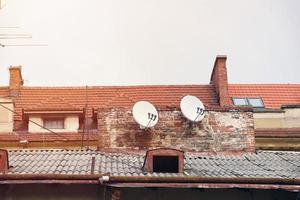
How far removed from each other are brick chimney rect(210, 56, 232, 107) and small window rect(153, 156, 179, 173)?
40.1 ft

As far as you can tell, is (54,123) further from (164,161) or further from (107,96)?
(164,161)

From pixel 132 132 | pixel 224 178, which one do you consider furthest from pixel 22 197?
pixel 132 132

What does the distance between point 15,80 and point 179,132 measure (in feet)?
40.8

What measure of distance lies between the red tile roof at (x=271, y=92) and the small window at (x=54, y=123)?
8882 millimetres

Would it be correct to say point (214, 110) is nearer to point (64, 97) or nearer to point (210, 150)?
point (210, 150)

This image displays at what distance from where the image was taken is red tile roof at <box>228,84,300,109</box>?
101 feet

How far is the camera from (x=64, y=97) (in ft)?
95.0

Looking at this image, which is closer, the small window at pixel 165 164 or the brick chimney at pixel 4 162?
the brick chimney at pixel 4 162

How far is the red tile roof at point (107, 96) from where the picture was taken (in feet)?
92.5

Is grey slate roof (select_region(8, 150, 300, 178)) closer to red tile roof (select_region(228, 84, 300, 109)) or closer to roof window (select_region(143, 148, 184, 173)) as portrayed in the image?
roof window (select_region(143, 148, 184, 173))

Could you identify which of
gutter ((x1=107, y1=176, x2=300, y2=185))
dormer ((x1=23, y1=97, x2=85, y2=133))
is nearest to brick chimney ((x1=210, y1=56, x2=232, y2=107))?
dormer ((x1=23, y1=97, x2=85, y2=133))

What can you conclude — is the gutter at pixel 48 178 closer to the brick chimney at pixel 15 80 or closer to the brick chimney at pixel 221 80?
the brick chimney at pixel 221 80

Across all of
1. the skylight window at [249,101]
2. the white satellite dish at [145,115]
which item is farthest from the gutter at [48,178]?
the skylight window at [249,101]

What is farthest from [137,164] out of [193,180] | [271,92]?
[271,92]
